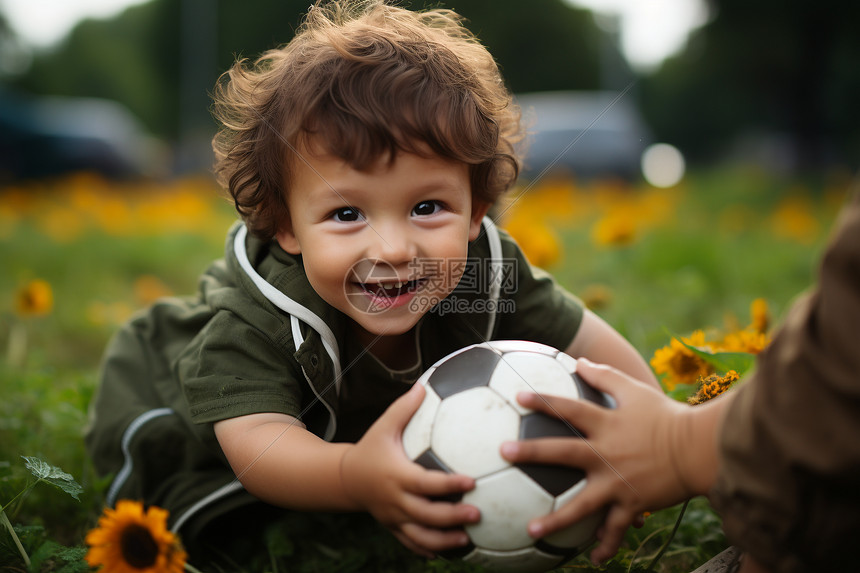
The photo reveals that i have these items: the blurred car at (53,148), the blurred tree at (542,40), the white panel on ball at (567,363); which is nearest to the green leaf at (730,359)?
the white panel on ball at (567,363)

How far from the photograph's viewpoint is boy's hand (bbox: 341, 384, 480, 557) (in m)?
1.33

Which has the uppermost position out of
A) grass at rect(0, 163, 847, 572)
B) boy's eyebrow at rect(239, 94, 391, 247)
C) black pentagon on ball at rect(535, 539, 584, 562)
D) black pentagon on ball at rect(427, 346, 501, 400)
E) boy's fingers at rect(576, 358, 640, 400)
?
boy's eyebrow at rect(239, 94, 391, 247)

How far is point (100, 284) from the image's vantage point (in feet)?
15.3

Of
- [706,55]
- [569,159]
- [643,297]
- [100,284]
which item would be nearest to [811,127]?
[706,55]

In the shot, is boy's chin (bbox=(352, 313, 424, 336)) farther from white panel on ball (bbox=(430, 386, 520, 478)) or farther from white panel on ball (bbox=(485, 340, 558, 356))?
white panel on ball (bbox=(430, 386, 520, 478))

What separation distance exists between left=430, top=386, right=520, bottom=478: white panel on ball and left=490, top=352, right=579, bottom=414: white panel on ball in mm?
25

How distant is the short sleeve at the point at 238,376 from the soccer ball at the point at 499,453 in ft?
1.32

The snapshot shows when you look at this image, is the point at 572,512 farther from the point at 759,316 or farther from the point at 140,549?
the point at 759,316

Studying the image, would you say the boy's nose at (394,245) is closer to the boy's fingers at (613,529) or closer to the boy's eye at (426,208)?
the boy's eye at (426,208)

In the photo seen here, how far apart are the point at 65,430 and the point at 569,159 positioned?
10791 millimetres

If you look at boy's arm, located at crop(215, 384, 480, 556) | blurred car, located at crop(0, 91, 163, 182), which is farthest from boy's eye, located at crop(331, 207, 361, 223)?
blurred car, located at crop(0, 91, 163, 182)

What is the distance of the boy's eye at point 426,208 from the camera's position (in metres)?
1.74

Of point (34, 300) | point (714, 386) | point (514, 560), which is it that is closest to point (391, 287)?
point (514, 560)

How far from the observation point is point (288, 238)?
1973 millimetres
